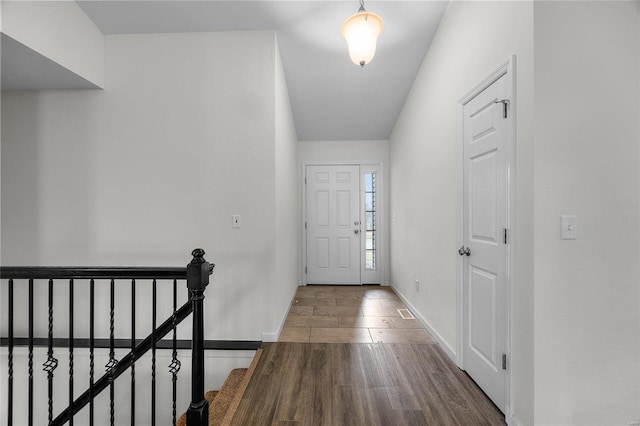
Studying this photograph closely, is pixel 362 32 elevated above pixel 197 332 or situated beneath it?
elevated above

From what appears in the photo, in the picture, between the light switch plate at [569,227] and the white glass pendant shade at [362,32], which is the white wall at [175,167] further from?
the light switch plate at [569,227]

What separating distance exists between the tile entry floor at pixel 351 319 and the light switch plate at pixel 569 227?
1545 mm

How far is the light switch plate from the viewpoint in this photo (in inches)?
55.4

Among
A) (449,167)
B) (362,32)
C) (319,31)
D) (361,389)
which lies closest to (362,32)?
(362,32)

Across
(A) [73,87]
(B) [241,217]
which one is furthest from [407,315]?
(A) [73,87]

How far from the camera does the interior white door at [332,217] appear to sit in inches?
182

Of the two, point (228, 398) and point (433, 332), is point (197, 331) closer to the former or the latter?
point (228, 398)

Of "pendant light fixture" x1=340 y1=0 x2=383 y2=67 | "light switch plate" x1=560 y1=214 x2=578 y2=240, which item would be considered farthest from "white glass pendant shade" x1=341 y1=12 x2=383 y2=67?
"light switch plate" x1=560 y1=214 x2=578 y2=240

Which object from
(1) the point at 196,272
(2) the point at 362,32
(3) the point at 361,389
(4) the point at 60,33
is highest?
(4) the point at 60,33

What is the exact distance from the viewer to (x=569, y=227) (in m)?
1.41

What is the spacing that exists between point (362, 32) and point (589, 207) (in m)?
1.66

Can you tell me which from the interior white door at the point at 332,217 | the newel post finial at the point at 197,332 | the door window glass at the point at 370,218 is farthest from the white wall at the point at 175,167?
the door window glass at the point at 370,218

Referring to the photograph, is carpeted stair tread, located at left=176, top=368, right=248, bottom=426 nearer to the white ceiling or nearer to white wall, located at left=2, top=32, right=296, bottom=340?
white wall, located at left=2, top=32, right=296, bottom=340

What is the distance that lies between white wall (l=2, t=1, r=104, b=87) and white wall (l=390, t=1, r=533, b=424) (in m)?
2.98
